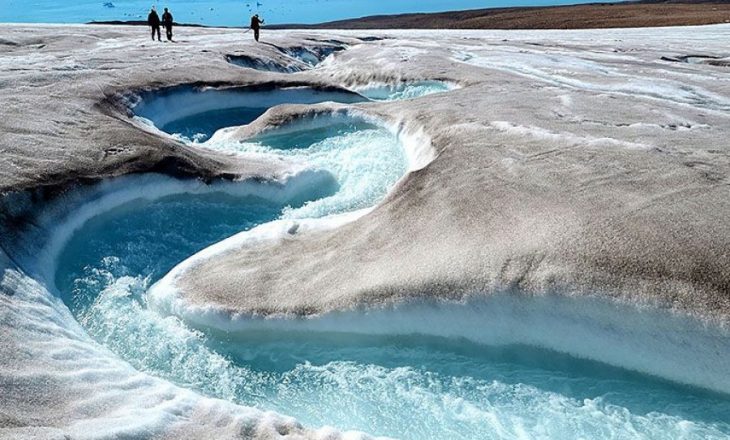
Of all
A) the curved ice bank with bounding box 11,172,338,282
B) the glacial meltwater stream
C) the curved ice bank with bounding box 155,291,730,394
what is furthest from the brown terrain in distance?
the glacial meltwater stream

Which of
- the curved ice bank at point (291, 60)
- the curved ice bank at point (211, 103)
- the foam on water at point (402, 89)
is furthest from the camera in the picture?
the curved ice bank at point (291, 60)

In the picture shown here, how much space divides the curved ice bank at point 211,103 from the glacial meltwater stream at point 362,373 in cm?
915

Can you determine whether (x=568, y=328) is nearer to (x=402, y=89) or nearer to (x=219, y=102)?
(x=219, y=102)

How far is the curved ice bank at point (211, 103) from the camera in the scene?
880 inches

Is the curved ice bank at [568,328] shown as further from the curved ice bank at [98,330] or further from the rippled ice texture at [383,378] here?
the curved ice bank at [98,330]

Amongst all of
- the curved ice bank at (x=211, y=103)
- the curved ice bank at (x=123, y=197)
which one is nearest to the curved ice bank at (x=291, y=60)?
the curved ice bank at (x=211, y=103)

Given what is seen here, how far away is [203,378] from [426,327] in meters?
3.38

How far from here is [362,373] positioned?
901 centimetres

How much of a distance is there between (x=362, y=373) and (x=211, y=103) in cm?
1807

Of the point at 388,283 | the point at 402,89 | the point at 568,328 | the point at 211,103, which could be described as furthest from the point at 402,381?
the point at 402,89

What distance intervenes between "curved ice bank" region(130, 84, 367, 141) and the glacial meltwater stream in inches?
360

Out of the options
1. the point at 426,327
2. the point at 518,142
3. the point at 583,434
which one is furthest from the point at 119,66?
the point at 583,434

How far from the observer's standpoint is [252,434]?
282 inches

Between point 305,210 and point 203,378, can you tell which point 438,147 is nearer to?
point 305,210
